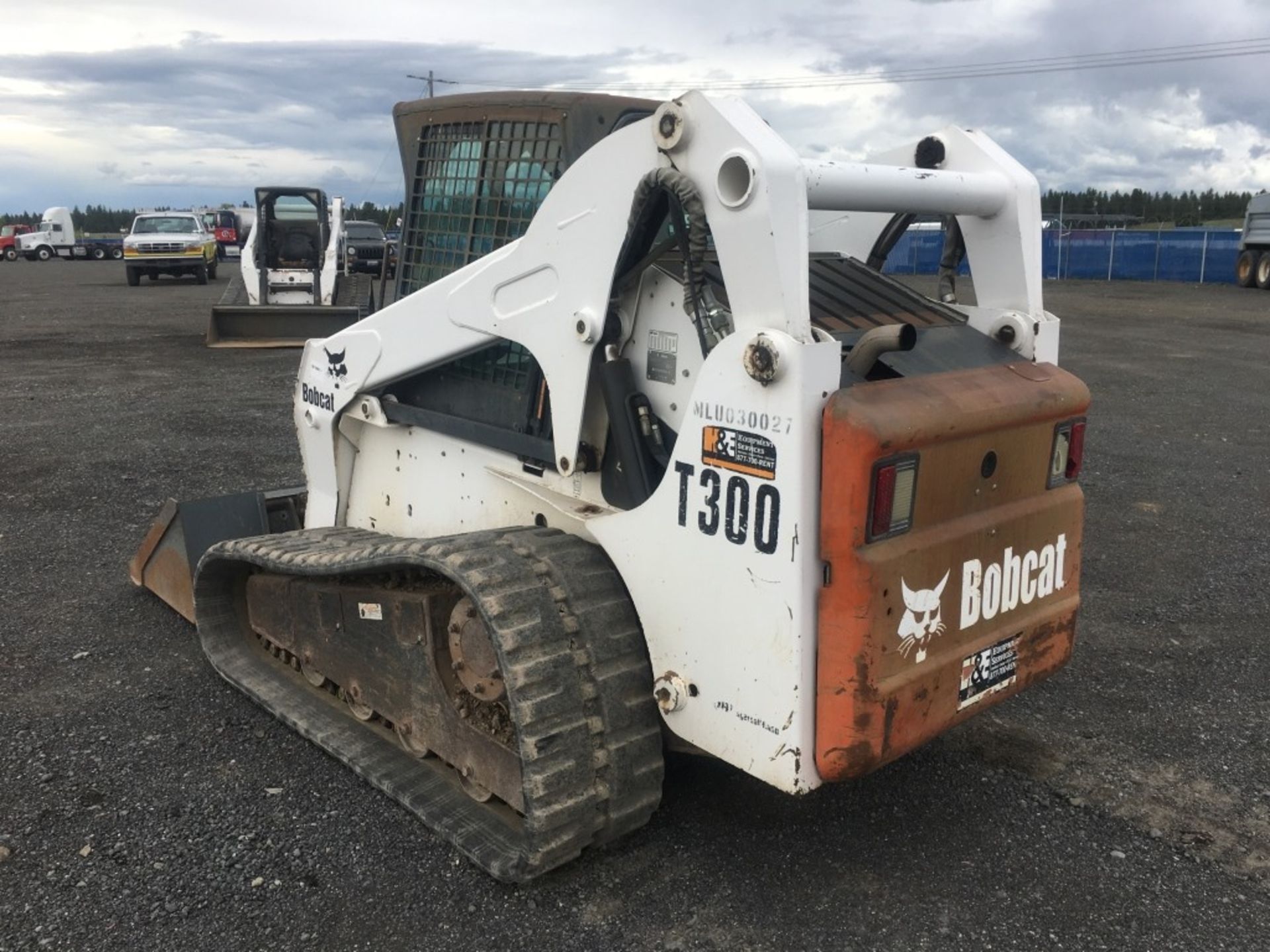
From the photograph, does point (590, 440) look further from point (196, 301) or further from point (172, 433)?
point (196, 301)

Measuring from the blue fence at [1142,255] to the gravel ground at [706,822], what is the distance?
28.5m

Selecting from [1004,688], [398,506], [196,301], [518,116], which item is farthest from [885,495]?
[196,301]

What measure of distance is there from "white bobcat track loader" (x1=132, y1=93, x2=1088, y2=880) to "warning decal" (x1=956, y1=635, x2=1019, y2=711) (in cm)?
1

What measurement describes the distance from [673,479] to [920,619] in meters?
0.73

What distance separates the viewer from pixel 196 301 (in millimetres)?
24016

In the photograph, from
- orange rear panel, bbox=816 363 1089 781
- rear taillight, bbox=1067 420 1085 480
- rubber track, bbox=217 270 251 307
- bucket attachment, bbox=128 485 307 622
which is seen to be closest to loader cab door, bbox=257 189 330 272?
rubber track, bbox=217 270 251 307

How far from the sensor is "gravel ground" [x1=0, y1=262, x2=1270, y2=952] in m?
3.00

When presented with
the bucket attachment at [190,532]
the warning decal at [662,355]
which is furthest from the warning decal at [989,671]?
the bucket attachment at [190,532]

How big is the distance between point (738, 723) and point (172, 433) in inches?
309

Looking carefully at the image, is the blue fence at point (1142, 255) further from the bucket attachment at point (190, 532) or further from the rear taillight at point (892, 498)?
the rear taillight at point (892, 498)

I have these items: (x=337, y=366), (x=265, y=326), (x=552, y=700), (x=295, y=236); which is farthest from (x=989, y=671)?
(x=295, y=236)

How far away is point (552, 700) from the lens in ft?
9.73

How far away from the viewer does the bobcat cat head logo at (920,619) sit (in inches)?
111

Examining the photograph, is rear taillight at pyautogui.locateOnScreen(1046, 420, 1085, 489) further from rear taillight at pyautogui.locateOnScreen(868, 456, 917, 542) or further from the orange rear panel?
rear taillight at pyautogui.locateOnScreen(868, 456, 917, 542)
